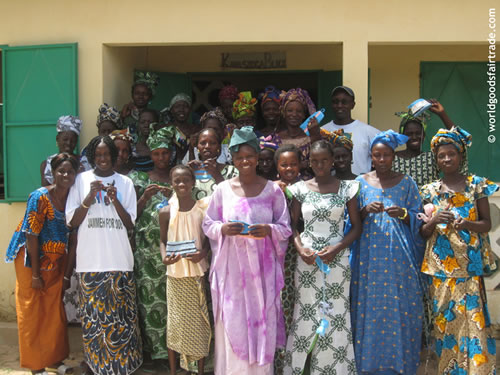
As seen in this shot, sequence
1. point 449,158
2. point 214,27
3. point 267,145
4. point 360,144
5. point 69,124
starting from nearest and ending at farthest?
1. point 449,158
2. point 267,145
3. point 360,144
4. point 69,124
5. point 214,27

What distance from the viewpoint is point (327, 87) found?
22.7 ft

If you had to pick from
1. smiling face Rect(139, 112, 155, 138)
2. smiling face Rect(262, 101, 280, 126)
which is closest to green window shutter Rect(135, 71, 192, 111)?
smiling face Rect(139, 112, 155, 138)

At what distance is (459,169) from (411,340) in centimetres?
130

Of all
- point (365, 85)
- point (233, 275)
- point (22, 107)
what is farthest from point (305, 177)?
point (22, 107)

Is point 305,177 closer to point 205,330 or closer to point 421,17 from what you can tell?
point 205,330

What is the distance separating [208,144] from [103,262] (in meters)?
1.23

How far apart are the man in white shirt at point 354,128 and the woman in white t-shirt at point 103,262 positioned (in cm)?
212

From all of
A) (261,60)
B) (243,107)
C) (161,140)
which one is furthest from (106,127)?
(261,60)

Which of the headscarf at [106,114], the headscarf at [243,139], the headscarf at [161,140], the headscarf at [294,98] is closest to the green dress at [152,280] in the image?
the headscarf at [161,140]

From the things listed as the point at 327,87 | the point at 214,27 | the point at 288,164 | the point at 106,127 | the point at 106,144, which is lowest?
the point at 288,164

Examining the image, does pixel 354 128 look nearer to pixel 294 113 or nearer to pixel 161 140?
pixel 294 113

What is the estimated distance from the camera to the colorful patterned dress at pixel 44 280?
163 inches

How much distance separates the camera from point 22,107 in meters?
5.40

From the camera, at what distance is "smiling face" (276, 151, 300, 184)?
3.97 metres
